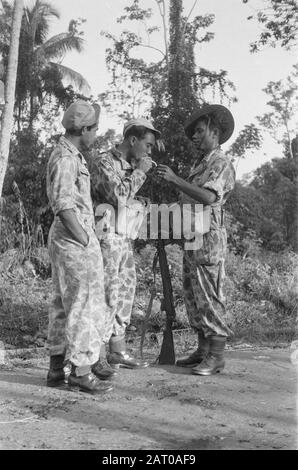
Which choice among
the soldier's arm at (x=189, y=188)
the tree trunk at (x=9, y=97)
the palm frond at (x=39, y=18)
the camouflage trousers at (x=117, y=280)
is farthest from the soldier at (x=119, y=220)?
the palm frond at (x=39, y=18)

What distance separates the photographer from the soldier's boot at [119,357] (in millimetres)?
4492

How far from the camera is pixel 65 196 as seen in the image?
3.66 meters

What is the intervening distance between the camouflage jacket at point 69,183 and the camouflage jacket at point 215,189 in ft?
3.02

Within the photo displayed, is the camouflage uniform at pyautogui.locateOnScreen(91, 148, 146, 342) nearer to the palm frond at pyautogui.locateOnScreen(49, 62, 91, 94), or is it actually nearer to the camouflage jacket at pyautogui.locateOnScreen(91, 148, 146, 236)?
the camouflage jacket at pyautogui.locateOnScreen(91, 148, 146, 236)

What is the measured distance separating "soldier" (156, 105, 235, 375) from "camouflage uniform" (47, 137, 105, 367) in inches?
29.1

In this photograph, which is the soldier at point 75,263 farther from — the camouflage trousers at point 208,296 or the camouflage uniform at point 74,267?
the camouflage trousers at point 208,296

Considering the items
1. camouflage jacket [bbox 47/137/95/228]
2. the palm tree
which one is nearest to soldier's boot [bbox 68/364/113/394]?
camouflage jacket [bbox 47/137/95/228]

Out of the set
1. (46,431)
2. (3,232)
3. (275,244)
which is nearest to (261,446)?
(46,431)

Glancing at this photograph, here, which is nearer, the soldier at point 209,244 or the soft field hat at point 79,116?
the soft field hat at point 79,116

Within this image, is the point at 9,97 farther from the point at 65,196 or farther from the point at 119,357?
the point at 65,196

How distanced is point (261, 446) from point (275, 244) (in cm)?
1603

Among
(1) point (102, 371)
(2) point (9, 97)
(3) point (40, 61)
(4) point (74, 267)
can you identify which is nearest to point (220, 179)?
(4) point (74, 267)

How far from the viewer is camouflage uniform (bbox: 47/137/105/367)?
12.1 feet

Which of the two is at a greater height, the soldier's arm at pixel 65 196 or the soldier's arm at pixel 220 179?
the soldier's arm at pixel 220 179
